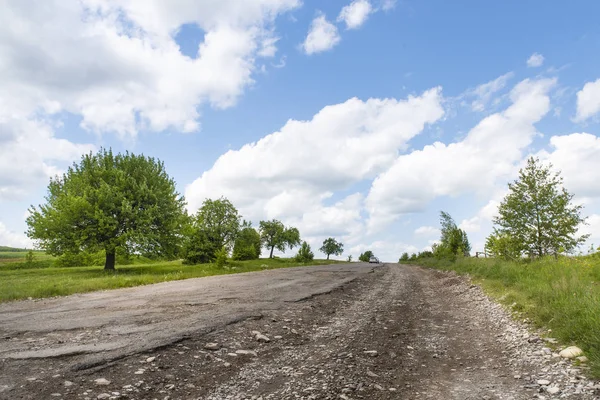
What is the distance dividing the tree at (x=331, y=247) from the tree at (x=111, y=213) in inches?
4013

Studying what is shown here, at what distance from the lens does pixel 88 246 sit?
31906 mm

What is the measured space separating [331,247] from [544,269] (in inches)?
4694

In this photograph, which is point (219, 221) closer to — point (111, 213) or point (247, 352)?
point (111, 213)

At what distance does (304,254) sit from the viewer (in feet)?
206

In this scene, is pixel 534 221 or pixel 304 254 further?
pixel 304 254

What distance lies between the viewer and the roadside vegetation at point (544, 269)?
24.1ft

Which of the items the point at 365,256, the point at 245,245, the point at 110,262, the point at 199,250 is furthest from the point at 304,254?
the point at 365,256

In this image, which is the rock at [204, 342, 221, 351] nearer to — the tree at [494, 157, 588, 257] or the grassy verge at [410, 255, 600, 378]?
the grassy verge at [410, 255, 600, 378]

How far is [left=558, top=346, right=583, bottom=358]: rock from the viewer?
6.30m

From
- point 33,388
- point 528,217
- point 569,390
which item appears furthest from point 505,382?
point 528,217

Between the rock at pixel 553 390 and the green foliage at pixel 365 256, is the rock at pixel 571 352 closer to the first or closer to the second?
the rock at pixel 553 390

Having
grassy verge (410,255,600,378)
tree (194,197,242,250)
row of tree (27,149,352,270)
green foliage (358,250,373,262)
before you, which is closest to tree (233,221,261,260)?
tree (194,197,242,250)

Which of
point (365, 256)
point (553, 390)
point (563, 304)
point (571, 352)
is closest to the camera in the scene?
point (553, 390)

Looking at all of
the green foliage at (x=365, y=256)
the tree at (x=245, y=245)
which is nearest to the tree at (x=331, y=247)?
the green foliage at (x=365, y=256)
